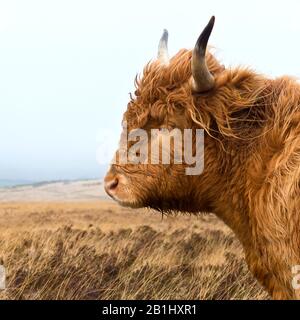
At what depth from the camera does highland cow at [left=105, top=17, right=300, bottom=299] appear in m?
5.36

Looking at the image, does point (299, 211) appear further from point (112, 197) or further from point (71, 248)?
point (71, 248)

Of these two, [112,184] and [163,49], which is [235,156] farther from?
[163,49]

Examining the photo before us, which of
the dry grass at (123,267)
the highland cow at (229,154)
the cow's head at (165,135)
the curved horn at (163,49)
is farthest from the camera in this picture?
the dry grass at (123,267)

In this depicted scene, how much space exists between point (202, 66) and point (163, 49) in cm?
95

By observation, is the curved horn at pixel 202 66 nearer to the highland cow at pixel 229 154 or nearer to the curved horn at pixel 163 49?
the highland cow at pixel 229 154

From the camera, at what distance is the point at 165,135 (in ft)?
19.2

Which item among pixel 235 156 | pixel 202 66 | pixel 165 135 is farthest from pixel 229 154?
pixel 202 66

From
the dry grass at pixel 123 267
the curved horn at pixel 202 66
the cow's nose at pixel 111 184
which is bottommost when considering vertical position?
the dry grass at pixel 123 267

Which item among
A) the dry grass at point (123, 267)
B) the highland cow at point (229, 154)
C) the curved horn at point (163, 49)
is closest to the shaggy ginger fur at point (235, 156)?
the highland cow at point (229, 154)

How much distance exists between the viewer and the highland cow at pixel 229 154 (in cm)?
536

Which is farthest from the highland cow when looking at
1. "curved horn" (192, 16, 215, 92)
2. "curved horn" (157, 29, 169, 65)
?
"curved horn" (157, 29, 169, 65)

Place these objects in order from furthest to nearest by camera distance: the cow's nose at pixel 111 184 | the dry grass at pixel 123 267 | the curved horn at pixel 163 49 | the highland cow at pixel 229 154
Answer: the dry grass at pixel 123 267 → the curved horn at pixel 163 49 → the cow's nose at pixel 111 184 → the highland cow at pixel 229 154

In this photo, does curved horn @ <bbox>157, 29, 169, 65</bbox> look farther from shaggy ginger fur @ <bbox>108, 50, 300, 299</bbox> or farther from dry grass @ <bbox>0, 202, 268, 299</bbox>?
dry grass @ <bbox>0, 202, 268, 299</bbox>

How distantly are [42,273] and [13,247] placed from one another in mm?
1249
